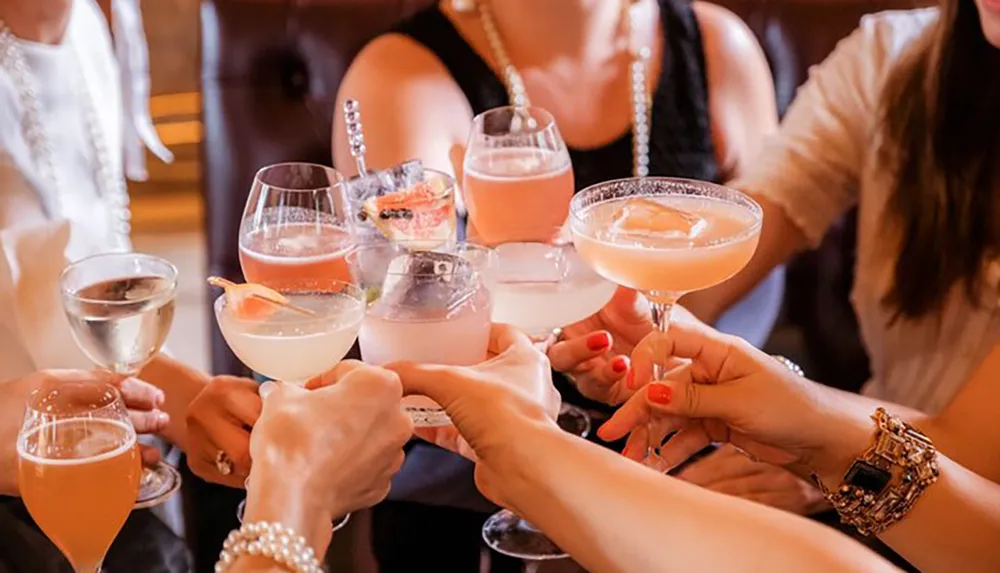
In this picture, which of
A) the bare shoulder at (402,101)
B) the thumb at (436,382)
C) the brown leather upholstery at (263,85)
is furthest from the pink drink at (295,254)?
the brown leather upholstery at (263,85)

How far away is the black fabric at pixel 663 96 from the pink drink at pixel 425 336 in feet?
2.64

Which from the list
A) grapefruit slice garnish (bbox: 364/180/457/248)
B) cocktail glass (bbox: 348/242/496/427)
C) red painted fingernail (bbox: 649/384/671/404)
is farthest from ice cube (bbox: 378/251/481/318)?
red painted fingernail (bbox: 649/384/671/404)

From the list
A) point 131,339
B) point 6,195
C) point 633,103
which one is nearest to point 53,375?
point 131,339

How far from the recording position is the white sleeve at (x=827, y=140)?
69.8 inches

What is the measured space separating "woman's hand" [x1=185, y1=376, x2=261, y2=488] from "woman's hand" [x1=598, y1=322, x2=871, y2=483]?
1.26 ft

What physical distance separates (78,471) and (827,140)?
49.4 inches

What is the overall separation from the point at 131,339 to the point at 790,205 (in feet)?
3.35

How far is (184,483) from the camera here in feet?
4.12

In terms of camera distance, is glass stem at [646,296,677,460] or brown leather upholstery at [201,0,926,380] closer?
glass stem at [646,296,677,460]

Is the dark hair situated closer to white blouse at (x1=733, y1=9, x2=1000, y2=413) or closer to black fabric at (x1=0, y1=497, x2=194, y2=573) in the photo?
white blouse at (x1=733, y1=9, x2=1000, y2=413)

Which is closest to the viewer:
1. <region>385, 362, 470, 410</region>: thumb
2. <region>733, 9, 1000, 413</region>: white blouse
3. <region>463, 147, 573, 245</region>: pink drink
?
<region>385, 362, 470, 410</region>: thumb

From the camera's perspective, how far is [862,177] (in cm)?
180

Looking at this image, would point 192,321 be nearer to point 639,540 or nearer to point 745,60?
point 745,60

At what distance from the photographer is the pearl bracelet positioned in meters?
0.86
